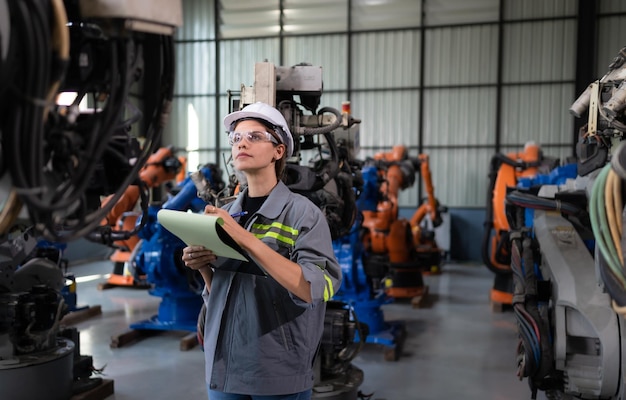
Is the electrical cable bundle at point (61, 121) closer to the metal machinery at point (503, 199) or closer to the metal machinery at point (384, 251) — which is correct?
the metal machinery at point (384, 251)

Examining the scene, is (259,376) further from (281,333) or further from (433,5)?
(433,5)

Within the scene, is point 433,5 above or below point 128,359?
above

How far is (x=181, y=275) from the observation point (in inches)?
207

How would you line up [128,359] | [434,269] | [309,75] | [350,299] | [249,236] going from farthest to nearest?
[434,269], [350,299], [128,359], [309,75], [249,236]

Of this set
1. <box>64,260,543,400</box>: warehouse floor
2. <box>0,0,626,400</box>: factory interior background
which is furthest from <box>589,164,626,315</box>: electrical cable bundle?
<box>0,0,626,400</box>: factory interior background

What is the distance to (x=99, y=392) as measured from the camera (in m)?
3.84

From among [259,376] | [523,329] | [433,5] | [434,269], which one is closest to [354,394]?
[523,329]

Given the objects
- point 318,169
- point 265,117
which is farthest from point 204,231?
point 318,169

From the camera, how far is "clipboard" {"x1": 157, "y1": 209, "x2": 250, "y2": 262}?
4.68ft

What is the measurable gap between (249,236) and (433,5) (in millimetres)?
11286

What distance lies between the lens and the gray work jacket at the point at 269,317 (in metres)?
1.70

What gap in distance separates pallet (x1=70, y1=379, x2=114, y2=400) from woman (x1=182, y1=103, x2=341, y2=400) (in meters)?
2.39

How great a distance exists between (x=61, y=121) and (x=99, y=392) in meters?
3.24

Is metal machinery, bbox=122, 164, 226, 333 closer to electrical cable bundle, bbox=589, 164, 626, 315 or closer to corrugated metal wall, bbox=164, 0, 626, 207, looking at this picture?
electrical cable bundle, bbox=589, 164, 626, 315
